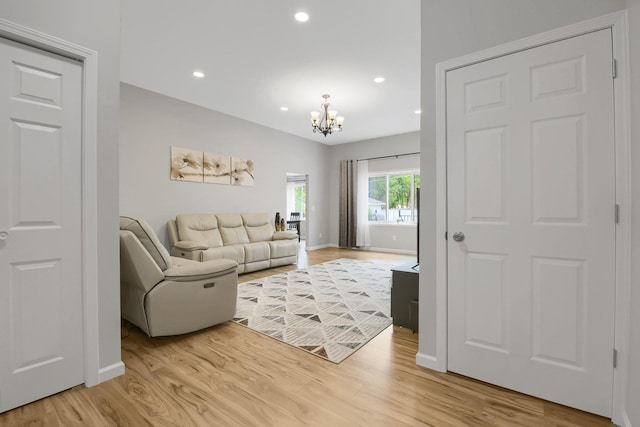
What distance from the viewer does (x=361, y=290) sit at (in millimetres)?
3900

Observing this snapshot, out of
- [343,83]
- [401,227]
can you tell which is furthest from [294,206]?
[343,83]

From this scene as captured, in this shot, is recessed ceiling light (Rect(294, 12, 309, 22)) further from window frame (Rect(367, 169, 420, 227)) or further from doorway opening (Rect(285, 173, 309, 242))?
doorway opening (Rect(285, 173, 309, 242))

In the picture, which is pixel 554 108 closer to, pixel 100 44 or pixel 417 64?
pixel 417 64

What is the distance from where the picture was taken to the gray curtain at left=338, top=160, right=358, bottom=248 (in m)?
7.82

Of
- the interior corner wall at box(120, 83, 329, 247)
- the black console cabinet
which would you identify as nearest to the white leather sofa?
the interior corner wall at box(120, 83, 329, 247)

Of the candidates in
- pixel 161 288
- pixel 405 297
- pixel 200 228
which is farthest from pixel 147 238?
pixel 200 228

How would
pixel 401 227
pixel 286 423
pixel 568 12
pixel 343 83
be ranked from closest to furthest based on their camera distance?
pixel 286 423
pixel 568 12
pixel 343 83
pixel 401 227

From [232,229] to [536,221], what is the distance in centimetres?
483

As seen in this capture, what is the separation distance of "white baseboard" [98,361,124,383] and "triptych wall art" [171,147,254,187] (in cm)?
366

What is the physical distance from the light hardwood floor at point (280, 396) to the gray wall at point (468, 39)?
32 centimetres

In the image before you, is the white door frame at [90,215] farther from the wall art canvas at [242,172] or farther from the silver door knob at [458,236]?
the wall art canvas at [242,172]

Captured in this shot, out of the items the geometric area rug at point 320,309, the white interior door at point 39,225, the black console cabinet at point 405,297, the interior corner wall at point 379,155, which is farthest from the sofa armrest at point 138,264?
the interior corner wall at point 379,155

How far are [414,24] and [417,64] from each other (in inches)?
33.2

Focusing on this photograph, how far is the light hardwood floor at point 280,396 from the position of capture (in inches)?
57.9
